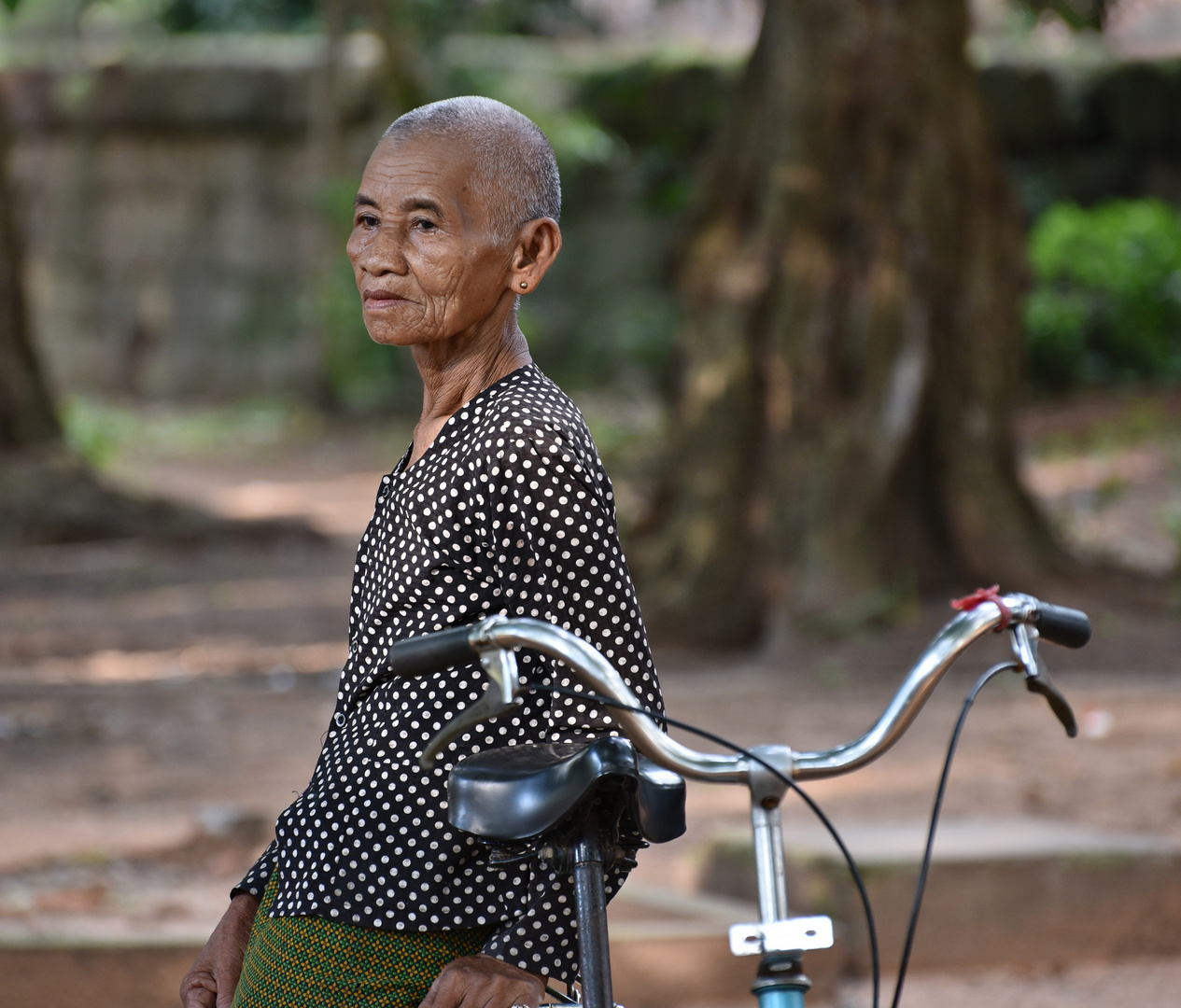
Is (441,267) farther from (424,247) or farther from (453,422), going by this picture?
(453,422)

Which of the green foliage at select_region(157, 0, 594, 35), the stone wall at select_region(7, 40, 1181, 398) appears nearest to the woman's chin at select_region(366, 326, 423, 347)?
the stone wall at select_region(7, 40, 1181, 398)

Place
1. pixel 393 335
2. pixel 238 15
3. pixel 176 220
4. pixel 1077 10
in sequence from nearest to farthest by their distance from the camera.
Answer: pixel 393 335, pixel 1077 10, pixel 176 220, pixel 238 15

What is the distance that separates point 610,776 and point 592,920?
0.14 m

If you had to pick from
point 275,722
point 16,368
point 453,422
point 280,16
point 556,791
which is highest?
point 280,16

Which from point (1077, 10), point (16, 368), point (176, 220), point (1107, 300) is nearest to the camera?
point (1077, 10)

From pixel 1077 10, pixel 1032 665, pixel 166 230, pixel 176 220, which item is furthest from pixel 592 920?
pixel 166 230

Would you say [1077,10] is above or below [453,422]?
above

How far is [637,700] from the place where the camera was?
1521 mm

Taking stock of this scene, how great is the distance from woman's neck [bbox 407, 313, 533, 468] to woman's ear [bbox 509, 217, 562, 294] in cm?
6

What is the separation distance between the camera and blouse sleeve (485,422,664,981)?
1639mm

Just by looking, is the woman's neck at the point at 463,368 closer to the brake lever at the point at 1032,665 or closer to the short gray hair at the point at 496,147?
the short gray hair at the point at 496,147

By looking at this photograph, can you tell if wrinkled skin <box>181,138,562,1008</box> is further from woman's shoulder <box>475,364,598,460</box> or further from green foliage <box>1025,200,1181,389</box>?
green foliage <box>1025,200,1181,389</box>

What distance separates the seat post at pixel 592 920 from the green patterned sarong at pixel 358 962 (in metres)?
0.18

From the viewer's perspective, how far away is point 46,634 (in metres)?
9.08
